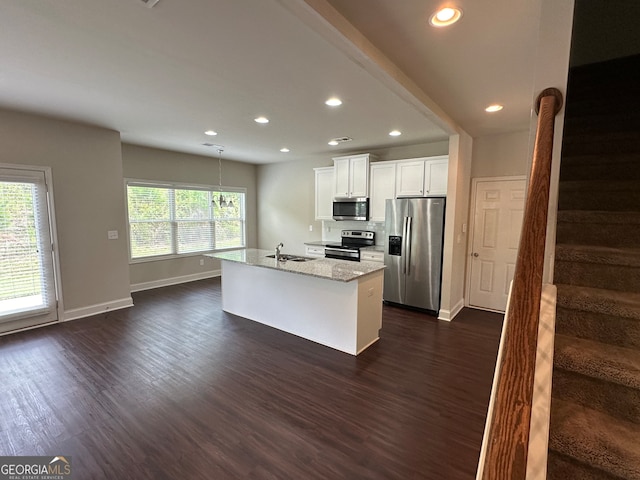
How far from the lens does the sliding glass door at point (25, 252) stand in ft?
12.0

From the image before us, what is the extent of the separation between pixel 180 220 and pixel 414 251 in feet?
15.6

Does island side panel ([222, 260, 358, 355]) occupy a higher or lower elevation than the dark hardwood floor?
higher

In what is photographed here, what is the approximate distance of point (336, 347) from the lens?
335 cm

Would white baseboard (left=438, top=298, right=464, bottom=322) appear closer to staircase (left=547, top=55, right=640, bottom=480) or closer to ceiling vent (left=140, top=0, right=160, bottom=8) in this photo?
staircase (left=547, top=55, right=640, bottom=480)

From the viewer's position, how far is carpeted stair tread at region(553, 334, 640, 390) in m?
1.09

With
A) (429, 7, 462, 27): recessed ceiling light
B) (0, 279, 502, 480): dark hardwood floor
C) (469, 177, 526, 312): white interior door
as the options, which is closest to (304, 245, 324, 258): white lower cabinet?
(0, 279, 502, 480): dark hardwood floor

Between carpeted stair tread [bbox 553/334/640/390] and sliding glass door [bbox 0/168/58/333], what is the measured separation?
5.37 metres

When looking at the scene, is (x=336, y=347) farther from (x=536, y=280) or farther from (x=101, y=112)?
(x=101, y=112)

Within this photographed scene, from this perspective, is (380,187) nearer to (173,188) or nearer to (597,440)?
(173,188)

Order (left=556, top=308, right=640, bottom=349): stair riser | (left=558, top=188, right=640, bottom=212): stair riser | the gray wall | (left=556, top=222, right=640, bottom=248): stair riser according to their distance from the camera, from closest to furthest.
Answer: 1. (left=556, top=308, right=640, bottom=349): stair riser
2. (left=556, top=222, right=640, bottom=248): stair riser
3. (left=558, top=188, right=640, bottom=212): stair riser
4. the gray wall

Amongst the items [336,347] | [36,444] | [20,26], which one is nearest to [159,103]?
[20,26]

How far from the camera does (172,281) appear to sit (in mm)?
6176

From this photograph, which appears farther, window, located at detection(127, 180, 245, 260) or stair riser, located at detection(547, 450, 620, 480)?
window, located at detection(127, 180, 245, 260)

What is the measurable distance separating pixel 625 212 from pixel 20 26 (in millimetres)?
4005
